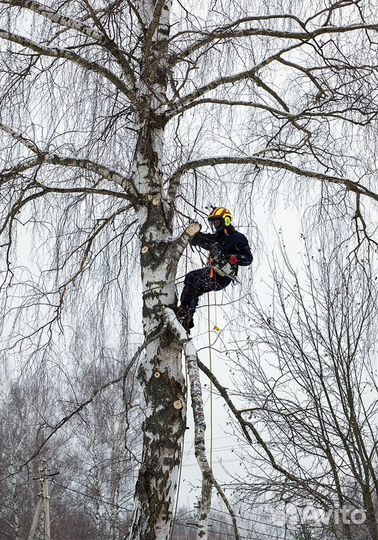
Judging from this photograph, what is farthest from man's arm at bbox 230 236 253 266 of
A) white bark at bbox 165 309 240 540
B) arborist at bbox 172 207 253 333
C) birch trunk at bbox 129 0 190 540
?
white bark at bbox 165 309 240 540

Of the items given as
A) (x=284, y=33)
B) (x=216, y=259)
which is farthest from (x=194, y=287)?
(x=284, y=33)

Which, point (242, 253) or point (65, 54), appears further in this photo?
point (242, 253)

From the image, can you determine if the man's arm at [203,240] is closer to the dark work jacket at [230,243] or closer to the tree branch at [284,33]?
the dark work jacket at [230,243]

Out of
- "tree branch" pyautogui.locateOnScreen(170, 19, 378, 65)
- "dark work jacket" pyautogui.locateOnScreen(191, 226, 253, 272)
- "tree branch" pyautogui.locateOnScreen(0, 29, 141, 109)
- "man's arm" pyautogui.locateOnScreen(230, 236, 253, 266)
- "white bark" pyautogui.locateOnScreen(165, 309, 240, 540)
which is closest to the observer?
"white bark" pyautogui.locateOnScreen(165, 309, 240, 540)

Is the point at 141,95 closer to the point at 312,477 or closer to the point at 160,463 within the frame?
the point at 160,463

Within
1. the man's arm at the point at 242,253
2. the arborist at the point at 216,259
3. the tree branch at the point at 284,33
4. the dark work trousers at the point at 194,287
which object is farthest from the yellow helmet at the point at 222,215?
the tree branch at the point at 284,33

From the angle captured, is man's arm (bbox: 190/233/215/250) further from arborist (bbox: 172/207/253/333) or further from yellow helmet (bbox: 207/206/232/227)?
yellow helmet (bbox: 207/206/232/227)

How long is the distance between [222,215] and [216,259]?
576mm

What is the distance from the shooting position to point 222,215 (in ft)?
16.9

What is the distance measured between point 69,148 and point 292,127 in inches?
77.0

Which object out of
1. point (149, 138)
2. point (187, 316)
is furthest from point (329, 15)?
A: point (187, 316)

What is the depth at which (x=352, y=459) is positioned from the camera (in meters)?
6.06

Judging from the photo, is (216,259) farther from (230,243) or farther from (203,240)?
(230,243)

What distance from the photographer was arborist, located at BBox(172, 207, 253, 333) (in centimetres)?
472
